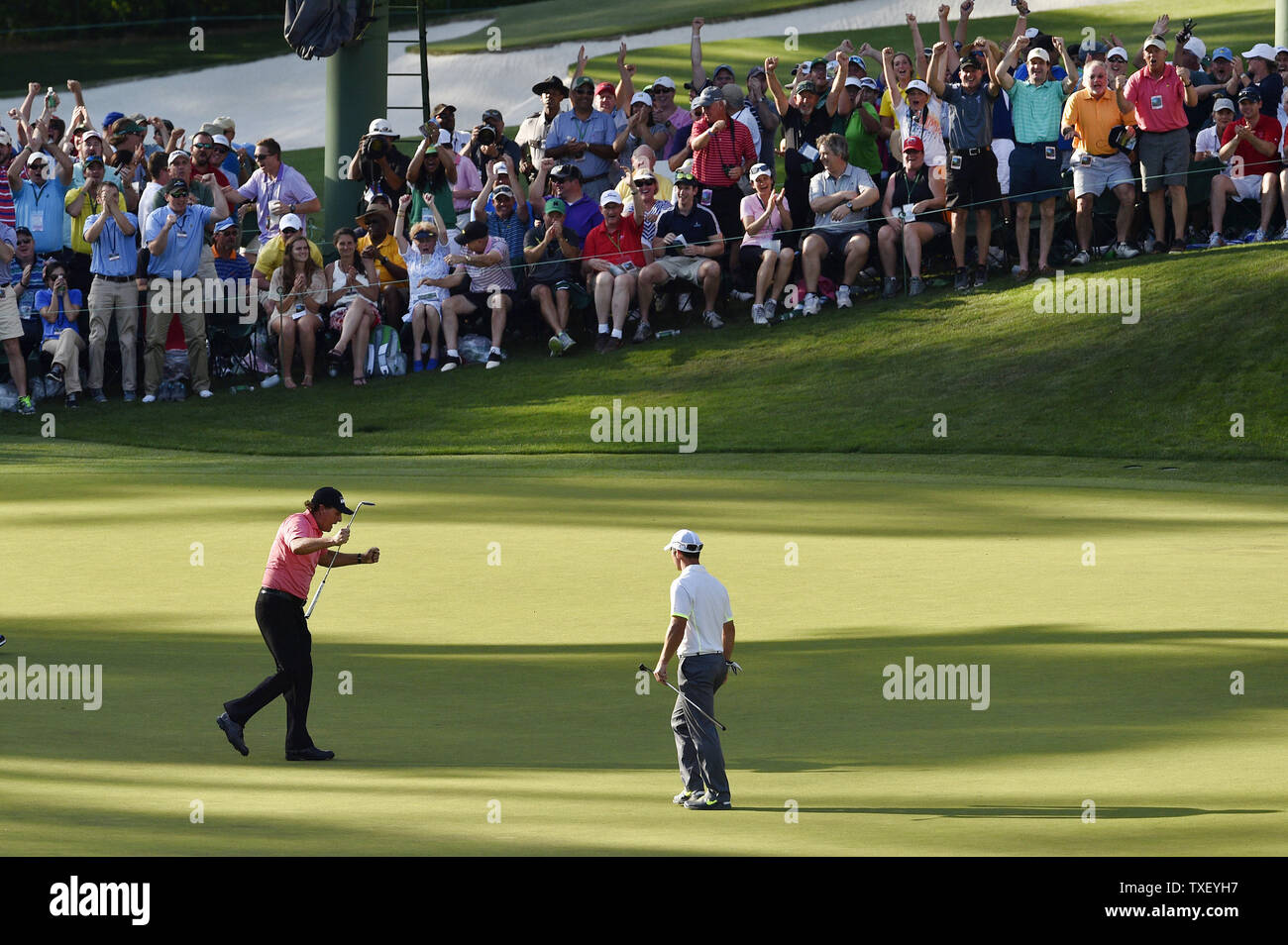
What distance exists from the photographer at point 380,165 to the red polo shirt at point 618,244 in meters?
2.77

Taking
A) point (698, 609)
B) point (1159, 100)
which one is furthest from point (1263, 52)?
point (698, 609)

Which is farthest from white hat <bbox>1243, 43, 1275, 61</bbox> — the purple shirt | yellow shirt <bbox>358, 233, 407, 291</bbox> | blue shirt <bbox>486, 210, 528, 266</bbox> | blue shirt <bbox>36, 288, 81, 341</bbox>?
blue shirt <bbox>36, 288, 81, 341</bbox>

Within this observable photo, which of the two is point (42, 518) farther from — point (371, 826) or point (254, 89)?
point (254, 89)

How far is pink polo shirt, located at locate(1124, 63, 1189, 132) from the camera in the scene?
78.1 ft

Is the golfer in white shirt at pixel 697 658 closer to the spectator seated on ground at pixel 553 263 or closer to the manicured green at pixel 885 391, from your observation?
the manicured green at pixel 885 391

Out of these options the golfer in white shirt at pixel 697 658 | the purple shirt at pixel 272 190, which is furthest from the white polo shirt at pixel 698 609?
the purple shirt at pixel 272 190

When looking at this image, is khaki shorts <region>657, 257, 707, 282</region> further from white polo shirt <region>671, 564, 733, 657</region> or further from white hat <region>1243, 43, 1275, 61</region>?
white polo shirt <region>671, 564, 733, 657</region>

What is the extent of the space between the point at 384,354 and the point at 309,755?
15.9 m

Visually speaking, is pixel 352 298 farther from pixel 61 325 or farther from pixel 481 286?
pixel 61 325

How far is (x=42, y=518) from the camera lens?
60.7 feet

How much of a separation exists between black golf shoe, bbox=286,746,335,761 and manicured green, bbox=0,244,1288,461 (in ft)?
43.2

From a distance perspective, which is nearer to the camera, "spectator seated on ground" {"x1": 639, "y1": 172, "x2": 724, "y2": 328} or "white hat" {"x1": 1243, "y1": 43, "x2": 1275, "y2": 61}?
"white hat" {"x1": 1243, "y1": 43, "x2": 1275, "y2": 61}

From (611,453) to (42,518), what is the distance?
7074 mm

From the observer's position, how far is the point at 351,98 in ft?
98.4
